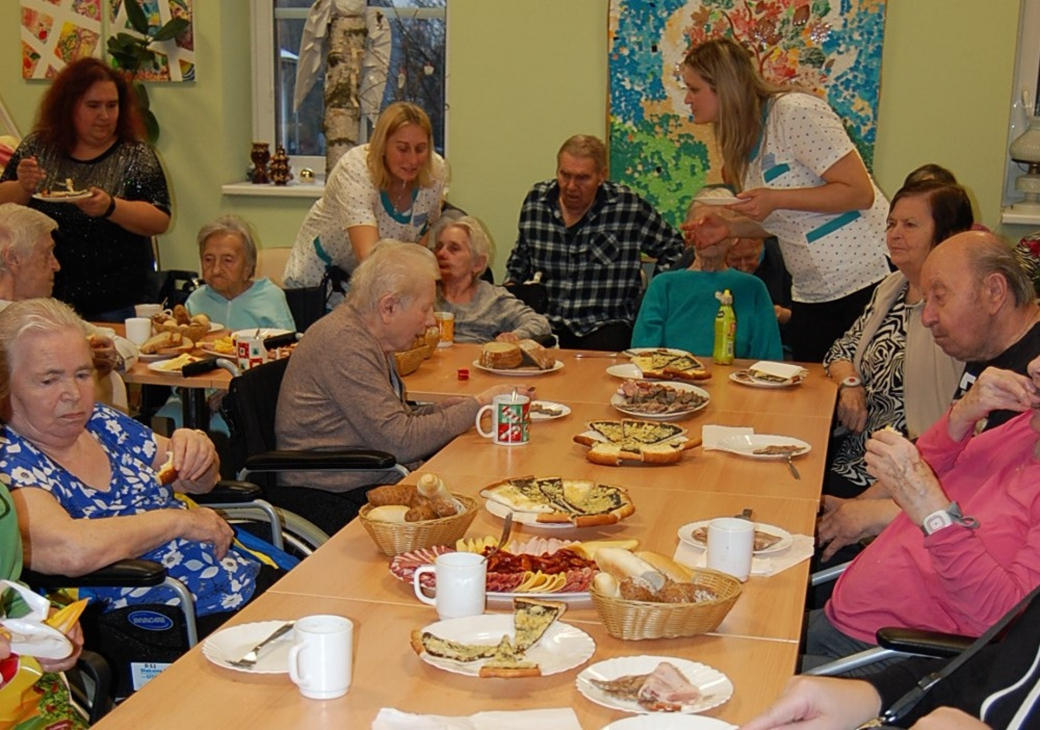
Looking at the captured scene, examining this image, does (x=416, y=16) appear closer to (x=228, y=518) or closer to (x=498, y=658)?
(x=228, y=518)

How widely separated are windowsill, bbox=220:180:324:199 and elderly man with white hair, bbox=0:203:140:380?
2522mm

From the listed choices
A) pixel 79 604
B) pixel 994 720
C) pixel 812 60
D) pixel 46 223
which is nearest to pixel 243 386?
pixel 46 223

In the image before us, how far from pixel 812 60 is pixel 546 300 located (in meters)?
1.72

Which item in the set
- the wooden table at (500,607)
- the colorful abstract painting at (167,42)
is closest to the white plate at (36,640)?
the wooden table at (500,607)

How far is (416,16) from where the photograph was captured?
6199 mm

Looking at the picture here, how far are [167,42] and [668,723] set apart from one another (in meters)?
5.63

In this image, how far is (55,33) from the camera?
6.40 meters

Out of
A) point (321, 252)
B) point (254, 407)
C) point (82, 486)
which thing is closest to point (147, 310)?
point (321, 252)

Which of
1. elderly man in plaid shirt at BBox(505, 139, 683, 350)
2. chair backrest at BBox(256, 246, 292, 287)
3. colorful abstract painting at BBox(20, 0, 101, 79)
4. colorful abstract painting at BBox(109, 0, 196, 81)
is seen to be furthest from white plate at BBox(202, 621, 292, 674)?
colorful abstract painting at BBox(20, 0, 101, 79)

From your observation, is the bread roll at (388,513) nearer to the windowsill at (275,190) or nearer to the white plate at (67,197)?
the white plate at (67,197)

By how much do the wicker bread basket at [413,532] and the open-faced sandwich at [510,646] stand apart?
32cm

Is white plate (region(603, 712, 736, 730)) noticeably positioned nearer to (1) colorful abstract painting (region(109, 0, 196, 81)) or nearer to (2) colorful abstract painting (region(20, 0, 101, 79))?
(1) colorful abstract painting (region(109, 0, 196, 81))

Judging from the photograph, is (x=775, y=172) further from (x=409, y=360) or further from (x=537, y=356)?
(x=409, y=360)

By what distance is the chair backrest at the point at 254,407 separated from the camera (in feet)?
10.2
